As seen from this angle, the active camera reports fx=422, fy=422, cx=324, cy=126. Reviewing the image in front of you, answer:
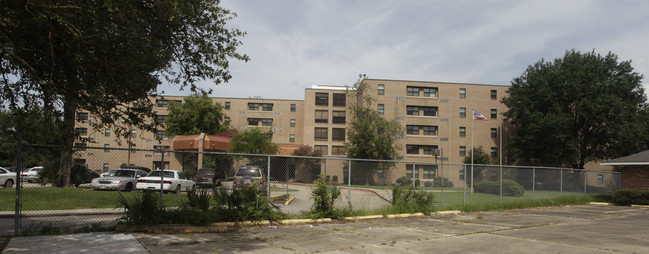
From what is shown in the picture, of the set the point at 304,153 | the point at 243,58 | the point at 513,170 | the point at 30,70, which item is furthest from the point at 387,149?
the point at 30,70

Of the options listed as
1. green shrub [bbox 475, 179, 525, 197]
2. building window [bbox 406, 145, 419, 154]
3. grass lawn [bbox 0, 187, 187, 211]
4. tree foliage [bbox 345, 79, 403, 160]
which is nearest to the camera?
grass lawn [bbox 0, 187, 187, 211]

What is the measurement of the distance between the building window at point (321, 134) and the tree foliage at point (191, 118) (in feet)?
47.0

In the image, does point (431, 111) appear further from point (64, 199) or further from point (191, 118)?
point (64, 199)

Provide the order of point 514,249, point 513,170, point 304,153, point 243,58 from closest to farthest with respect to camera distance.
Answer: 1. point 514,249
2. point 243,58
3. point 513,170
4. point 304,153

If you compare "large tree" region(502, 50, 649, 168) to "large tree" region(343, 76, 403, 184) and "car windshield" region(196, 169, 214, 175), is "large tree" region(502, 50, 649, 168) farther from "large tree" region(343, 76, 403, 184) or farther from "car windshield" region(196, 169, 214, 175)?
"car windshield" region(196, 169, 214, 175)

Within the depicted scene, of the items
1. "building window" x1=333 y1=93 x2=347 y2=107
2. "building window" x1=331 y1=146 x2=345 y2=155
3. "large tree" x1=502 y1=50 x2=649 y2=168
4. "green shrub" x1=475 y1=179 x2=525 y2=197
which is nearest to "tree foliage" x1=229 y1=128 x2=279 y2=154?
"building window" x1=331 y1=146 x2=345 y2=155

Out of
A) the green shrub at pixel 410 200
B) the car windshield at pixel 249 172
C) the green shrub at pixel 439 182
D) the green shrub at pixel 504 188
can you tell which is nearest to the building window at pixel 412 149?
the green shrub at pixel 504 188

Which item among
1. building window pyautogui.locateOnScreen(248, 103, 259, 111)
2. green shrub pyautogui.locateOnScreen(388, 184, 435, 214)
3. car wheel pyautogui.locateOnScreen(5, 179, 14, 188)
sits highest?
building window pyautogui.locateOnScreen(248, 103, 259, 111)

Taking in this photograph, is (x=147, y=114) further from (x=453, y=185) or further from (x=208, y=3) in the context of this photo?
(x=453, y=185)

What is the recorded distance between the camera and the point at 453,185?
1723 centimetres

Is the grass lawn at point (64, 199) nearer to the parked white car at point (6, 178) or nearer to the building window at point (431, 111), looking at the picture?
the parked white car at point (6, 178)

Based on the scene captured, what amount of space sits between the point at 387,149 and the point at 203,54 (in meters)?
37.7

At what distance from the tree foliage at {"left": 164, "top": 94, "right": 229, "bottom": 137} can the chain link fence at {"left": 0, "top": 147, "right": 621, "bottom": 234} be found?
124ft

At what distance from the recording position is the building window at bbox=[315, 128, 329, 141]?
61.3 m
